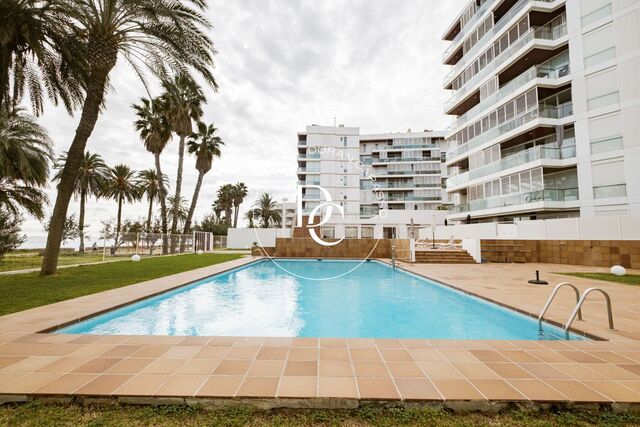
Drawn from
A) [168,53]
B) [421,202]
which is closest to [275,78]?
[168,53]

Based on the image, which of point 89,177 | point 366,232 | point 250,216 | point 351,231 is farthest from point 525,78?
point 250,216

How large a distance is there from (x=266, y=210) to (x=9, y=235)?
42515mm

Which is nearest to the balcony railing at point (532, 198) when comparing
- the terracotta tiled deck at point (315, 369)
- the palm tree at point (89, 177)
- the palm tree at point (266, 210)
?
the terracotta tiled deck at point (315, 369)

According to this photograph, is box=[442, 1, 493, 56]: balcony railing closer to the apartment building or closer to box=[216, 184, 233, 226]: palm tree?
the apartment building

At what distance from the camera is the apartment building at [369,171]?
47.3 metres

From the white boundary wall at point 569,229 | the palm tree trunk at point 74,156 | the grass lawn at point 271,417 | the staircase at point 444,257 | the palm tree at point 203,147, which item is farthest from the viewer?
the palm tree at point 203,147

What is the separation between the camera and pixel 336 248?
880 inches

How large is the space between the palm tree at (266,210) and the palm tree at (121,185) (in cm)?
2395

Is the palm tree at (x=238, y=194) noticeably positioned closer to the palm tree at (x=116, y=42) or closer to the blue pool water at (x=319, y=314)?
the palm tree at (x=116, y=42)

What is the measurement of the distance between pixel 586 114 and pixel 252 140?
26.4 m

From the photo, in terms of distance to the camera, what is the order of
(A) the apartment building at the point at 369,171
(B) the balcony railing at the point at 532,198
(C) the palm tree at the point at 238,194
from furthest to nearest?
(C) the palm tree at the point at 238,194 < (A) the apartment building at the point at 369,171 < (B) the balcony railing at the point at 532,198

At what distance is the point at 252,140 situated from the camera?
31219 mm

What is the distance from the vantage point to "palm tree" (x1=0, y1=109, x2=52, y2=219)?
15.6 metres

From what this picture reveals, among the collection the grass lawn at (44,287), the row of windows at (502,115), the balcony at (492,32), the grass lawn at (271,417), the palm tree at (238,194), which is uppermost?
the balcony at (492,32)
